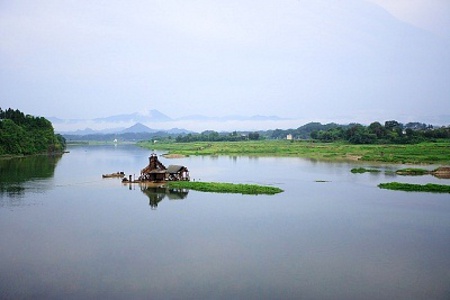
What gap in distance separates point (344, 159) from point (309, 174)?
76.2ft

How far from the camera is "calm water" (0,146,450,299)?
16.7m

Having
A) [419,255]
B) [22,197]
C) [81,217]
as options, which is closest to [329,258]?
[419,255]

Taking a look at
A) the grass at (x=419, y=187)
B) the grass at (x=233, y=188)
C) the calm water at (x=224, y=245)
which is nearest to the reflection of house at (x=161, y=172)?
the grass at (x=233, y=188)

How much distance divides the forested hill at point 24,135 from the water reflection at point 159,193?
47897 mm

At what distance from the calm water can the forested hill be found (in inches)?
1876

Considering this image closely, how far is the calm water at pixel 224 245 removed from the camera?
16.7 metres

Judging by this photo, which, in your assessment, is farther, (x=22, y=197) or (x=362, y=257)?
(x=22, y=197)

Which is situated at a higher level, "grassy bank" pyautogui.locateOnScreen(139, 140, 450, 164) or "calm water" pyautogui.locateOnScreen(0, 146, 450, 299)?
"grassy bank" pyautogui.locateOnScreen(139, 140, 450, 164)

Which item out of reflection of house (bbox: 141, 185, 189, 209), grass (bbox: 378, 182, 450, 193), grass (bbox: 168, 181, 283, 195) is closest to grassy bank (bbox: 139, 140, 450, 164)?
grass (bbox: 378, 182, 450, 193)

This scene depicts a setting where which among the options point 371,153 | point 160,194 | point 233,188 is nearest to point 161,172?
point 160,194

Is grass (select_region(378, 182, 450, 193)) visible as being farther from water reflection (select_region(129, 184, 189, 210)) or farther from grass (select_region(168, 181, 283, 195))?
water reflection (select_region(129, 184, 189, 210))

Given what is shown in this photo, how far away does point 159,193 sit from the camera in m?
39.0

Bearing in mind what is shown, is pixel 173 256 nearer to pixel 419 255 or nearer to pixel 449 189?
pixel 419 255

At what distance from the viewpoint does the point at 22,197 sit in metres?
35.3
